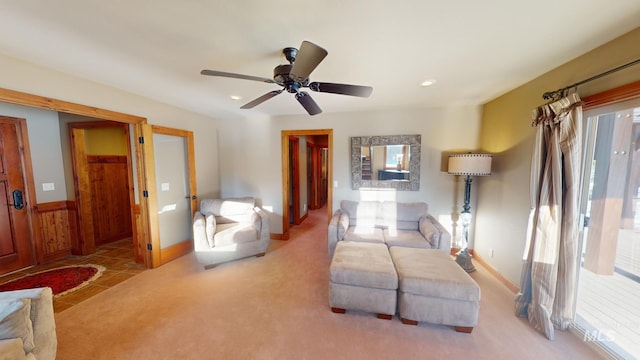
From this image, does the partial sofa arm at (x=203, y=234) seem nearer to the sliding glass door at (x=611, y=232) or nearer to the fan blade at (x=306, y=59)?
the fan blade at (x=306, y=59)

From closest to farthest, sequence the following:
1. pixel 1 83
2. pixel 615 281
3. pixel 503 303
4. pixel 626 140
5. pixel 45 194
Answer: pixel 626 140
pixel 1 83
pixel 615 281
pixel 503 303
pixel 45 194

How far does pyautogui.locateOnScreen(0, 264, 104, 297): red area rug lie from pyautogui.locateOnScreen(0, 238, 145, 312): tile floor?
0.10 metres

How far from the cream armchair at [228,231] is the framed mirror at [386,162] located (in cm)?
186

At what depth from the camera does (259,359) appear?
1643 mm

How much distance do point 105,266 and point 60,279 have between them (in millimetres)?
421

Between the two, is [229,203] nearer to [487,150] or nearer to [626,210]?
[487,150]

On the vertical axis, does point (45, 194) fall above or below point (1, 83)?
below

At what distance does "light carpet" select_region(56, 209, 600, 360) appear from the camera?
1708 millimetres

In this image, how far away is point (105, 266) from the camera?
10.1 feet

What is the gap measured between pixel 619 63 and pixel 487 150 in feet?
5.47

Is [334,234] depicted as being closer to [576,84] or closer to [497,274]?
[497,274]

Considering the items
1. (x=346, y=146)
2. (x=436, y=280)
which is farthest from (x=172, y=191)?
(x=436, y=280)

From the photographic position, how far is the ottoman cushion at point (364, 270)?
2.00 metres

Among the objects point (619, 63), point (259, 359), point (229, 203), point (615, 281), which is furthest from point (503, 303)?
point (229, 203)
